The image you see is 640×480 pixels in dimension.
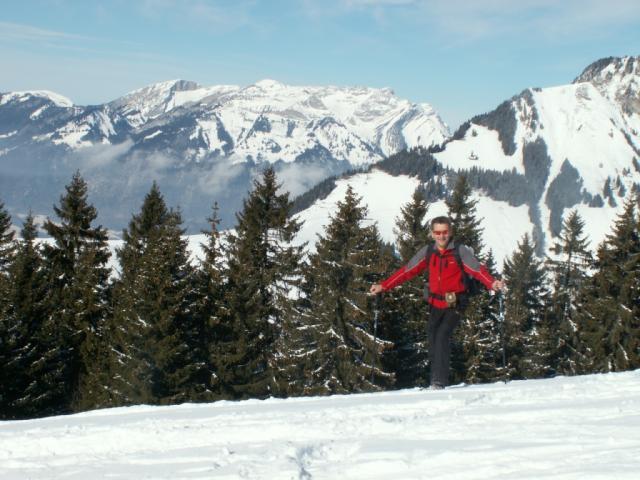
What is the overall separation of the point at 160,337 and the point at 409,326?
11.7m

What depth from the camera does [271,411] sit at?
8422 millimetres

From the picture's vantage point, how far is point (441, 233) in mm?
9555

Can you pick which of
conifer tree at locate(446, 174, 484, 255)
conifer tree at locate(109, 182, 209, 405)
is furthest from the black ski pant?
conifer tree at locate(446, 174, 484, 255)

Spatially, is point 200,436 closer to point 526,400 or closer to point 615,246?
point 526,400

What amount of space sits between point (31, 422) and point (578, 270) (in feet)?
134

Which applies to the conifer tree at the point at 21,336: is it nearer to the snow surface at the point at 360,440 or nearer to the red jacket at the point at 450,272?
the snow surface at the point at 360,440

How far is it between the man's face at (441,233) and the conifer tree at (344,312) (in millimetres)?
14537

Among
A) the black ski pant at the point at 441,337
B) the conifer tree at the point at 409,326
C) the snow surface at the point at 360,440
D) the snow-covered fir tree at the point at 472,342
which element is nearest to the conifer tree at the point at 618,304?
the snow-covered fir tree at the point at 472,342

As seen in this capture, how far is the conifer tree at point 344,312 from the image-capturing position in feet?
79.7

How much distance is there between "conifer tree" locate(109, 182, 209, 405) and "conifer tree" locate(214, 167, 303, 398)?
153cm

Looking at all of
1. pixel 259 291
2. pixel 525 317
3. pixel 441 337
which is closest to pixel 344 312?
pixel 259 291

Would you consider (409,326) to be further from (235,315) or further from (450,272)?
(450,272)

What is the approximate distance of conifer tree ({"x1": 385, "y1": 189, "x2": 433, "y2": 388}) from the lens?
89.9 ft

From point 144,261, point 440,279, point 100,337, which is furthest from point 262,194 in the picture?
point 440,279
